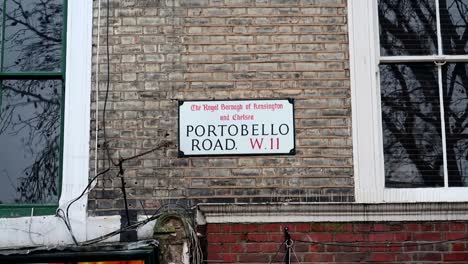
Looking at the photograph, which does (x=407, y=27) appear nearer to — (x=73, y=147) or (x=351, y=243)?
(x=351, y=243)

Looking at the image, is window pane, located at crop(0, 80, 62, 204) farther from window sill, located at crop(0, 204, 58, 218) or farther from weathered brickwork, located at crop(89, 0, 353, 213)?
weathered brickwork, located at crop(89, 0, 353, 213)

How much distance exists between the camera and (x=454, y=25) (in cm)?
615

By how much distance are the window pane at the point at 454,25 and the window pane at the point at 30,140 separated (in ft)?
10.5

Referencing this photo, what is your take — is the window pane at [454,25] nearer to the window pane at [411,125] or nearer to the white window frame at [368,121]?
the white window frame at [368,121]

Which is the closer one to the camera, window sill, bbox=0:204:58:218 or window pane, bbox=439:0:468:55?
window sill, bbox=0:204:58:218

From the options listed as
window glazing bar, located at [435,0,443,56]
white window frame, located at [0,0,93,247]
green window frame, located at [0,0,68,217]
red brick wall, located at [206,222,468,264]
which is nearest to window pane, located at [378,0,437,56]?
window glazing bar, located at [435,0,443,56]

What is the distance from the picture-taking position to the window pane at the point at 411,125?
5.90 meters

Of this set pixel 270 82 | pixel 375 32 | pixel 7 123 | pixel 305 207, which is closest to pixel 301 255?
pixel 305 207

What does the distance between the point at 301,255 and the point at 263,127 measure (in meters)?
1.03

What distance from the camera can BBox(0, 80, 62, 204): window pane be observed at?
19.5 ft

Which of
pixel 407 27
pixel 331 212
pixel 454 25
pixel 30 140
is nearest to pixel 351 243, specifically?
pixel 331 212

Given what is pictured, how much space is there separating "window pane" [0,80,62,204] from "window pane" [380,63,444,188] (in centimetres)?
266

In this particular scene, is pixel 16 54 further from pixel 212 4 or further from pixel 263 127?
pixel 263 127

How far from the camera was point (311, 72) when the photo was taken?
5938 millimetres
